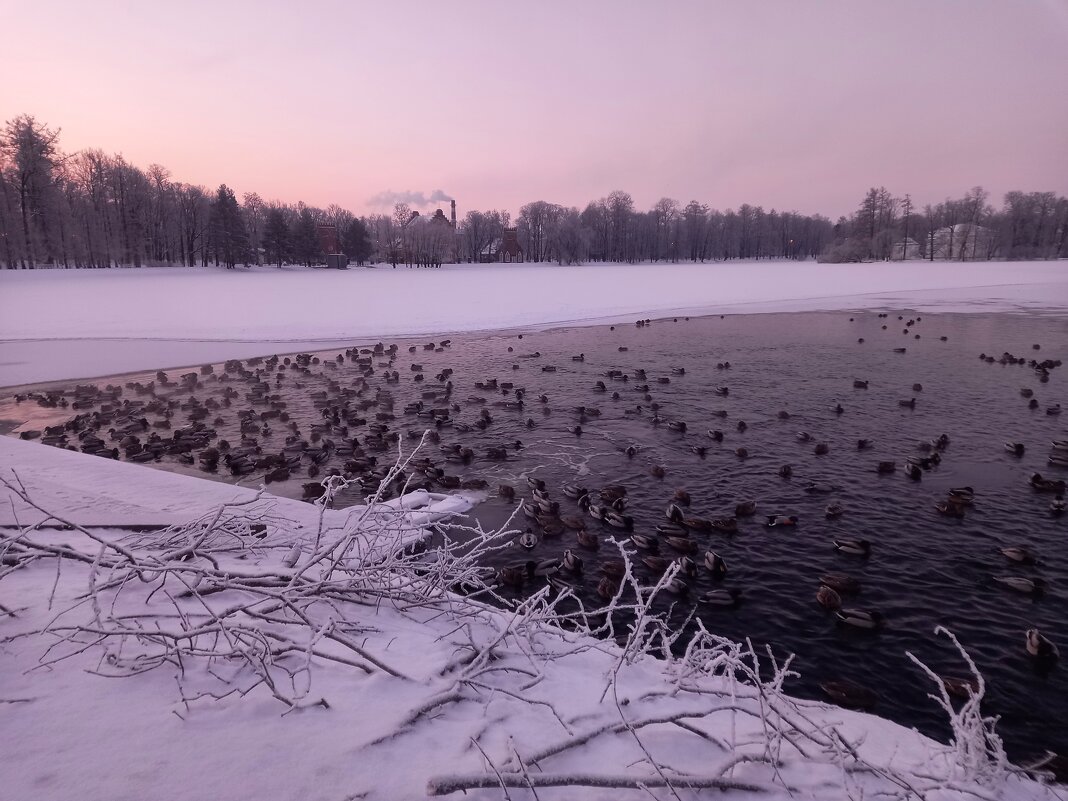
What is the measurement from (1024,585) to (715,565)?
12.4 feet

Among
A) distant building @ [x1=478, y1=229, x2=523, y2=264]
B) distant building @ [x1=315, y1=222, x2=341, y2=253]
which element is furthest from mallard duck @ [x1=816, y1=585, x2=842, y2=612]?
distant building @ [x1=478, y1=229, x2=523, y2=264]

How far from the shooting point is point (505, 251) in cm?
12925

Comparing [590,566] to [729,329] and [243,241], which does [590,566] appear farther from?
[243,241]

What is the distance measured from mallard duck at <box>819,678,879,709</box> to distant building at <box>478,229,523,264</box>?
418 feet

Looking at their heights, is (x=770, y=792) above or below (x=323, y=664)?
below

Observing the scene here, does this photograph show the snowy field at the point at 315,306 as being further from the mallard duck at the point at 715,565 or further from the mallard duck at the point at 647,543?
the mallard duck at the point at 715,565

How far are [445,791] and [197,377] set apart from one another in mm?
19396

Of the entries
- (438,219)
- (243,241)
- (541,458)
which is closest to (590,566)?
(541,458)

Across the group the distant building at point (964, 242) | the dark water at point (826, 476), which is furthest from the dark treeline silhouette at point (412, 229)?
the dark water at point (826, 476)

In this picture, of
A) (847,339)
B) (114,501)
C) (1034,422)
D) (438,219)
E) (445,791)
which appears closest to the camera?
(445,791)

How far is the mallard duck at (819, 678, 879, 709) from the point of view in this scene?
549 centimetres

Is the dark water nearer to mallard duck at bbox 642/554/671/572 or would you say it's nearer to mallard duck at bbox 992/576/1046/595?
mallard duck at bbox 992/576/1046/595

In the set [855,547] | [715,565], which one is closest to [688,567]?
[715,565]

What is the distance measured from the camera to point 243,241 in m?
83.4
